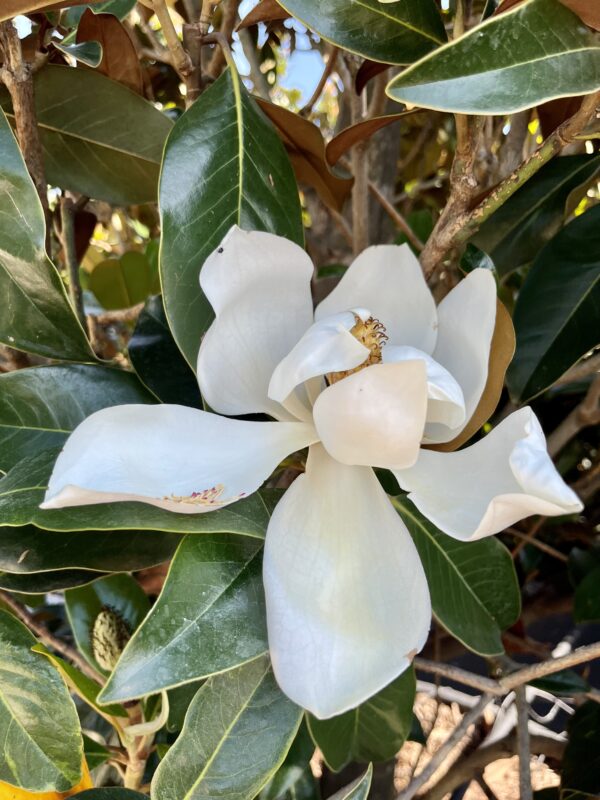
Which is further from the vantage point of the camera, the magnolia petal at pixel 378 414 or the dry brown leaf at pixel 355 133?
the dry brown leaf at pixel 355 133

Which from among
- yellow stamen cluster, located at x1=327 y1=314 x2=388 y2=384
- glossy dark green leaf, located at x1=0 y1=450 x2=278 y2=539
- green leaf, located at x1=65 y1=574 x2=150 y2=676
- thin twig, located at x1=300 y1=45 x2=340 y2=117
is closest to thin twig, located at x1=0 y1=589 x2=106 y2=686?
green leaf, located at x1=65 y1=574 x2=150 y2=676

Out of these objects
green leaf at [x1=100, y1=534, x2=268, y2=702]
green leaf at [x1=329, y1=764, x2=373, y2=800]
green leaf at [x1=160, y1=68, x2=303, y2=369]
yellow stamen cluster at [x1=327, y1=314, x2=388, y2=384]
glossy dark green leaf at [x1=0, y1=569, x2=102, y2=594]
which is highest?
green leaf at [x1=160, y1=68, x2=303, y2=369]

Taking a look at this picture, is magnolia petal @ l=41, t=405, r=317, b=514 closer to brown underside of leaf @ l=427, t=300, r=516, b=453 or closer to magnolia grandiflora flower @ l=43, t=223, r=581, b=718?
magnolia grandiflora flower @ l=43, t=223, r=581, b=718

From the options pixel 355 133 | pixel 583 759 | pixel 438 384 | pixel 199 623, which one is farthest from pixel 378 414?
pixel 583 759

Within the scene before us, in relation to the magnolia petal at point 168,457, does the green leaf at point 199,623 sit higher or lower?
lower

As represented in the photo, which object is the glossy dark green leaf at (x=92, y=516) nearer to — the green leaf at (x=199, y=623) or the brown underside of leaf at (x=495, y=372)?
the green leaf at (x=199, y=623)

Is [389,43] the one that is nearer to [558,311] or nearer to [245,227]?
[245,227]

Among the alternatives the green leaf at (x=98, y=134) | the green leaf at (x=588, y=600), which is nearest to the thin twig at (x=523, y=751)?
the green leaf at (x=588, y=600)

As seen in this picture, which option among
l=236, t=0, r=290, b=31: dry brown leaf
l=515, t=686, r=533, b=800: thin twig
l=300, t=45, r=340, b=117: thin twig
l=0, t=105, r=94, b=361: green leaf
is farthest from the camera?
l=300, t=45, r=340, b=117: thin twig
